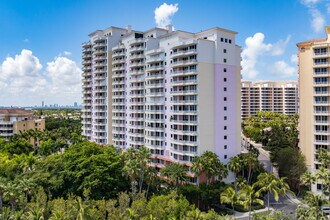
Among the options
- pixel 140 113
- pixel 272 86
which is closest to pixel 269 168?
pixel 140 113

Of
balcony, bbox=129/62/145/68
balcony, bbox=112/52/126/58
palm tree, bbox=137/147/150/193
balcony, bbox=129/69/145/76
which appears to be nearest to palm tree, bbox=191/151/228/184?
palm tree, bbox=137/147/150/193

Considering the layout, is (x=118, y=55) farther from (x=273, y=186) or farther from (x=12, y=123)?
(x=273, y=186)

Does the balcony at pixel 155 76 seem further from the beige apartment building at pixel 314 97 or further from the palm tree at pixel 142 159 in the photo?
the beige apartment building at pixel 314 97

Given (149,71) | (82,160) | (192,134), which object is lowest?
(82,160)

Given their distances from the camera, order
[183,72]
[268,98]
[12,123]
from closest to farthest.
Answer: [183,72] < [12,123] < [268,98]

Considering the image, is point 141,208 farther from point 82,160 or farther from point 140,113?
point 140,113

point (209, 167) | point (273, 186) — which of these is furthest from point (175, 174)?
point (273, 186)

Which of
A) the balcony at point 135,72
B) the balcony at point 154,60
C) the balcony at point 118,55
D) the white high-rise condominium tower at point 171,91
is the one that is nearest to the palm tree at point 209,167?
the white high-rise condominium tower at point 171,91

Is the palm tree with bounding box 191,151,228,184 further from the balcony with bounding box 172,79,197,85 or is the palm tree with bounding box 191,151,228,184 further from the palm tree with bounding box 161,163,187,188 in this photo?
the balcony with bounding box 172,79,197,85
